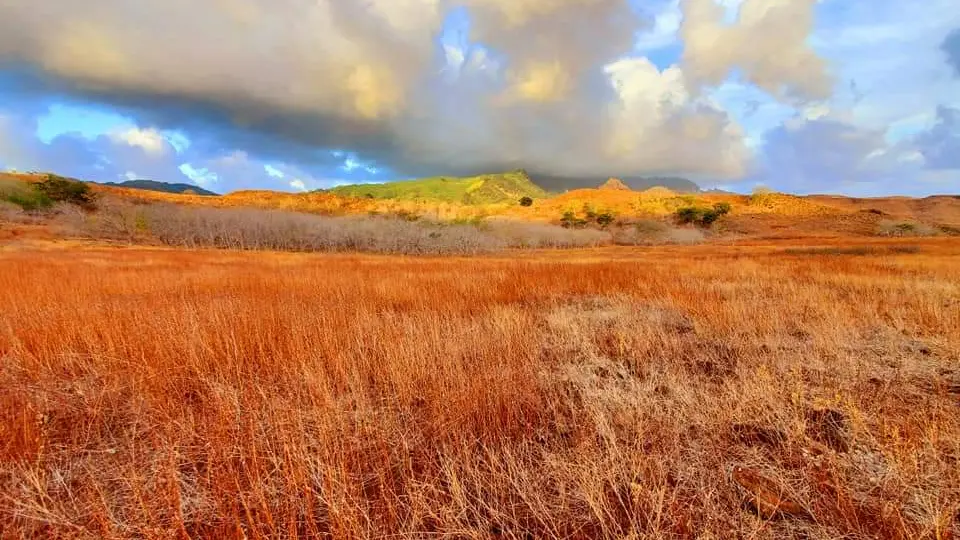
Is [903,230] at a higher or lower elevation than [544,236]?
higher

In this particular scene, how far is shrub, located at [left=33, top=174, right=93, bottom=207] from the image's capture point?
72.7m

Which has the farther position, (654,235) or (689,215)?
(689,215)

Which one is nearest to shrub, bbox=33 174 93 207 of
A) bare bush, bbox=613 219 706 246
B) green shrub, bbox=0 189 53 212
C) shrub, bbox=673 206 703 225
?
green shrub, bbox=0 189 53 212

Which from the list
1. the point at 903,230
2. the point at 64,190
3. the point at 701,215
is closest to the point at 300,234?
the point at 64,190

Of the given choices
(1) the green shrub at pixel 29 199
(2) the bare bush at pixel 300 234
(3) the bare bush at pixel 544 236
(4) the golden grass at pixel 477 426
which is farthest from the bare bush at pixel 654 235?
(1) the green shrub at pixel 29 199

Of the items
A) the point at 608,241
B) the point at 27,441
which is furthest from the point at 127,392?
the point at 608,241

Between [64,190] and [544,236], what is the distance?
85.1 metres

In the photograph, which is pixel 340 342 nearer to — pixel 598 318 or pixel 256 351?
pixel 256 351

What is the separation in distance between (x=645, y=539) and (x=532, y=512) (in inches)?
24.1

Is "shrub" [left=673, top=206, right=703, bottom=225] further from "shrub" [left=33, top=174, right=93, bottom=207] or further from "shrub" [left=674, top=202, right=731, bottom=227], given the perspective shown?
"shrub" [left=33, top=174, right=93, bottom=207]

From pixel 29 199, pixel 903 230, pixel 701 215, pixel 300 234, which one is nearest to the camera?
pixel 300 234

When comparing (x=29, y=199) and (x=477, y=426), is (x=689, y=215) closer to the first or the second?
A: (x=477, y=426)

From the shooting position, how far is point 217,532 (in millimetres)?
2182

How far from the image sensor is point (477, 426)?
3391 mm
